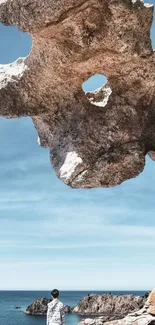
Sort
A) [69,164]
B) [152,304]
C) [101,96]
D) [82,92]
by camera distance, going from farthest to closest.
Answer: [101,96]
[82,92]
[152,304]
[69,164]

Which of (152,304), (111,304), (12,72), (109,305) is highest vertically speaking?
(111,304)

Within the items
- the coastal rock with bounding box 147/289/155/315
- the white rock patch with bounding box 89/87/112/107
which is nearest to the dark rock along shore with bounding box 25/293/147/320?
the coastal rock with bounding box 147/289/155/315

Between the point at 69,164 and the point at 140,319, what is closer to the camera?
the point at 69,164

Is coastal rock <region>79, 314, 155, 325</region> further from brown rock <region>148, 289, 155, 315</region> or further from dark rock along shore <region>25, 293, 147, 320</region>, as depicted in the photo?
dark rock along shore <region>25, 293, 147, 320</region>

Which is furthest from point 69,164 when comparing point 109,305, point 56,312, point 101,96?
point 109,305

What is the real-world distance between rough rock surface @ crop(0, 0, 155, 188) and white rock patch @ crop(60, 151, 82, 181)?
0.07ft

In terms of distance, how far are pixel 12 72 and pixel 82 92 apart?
151cm

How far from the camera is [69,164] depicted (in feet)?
35.7

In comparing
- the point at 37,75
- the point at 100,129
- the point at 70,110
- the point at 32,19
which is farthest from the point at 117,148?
the point at 32,19

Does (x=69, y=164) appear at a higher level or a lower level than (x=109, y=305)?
lower

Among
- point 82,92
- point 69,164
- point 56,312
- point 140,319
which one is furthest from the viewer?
point 82,92

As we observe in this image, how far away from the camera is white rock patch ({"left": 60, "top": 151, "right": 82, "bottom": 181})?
10.8m

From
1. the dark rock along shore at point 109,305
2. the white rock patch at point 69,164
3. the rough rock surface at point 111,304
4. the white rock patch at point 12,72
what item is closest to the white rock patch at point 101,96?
the white rock patch at point 69,164

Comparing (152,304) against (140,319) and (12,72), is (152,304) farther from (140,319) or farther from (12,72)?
(12,72)
